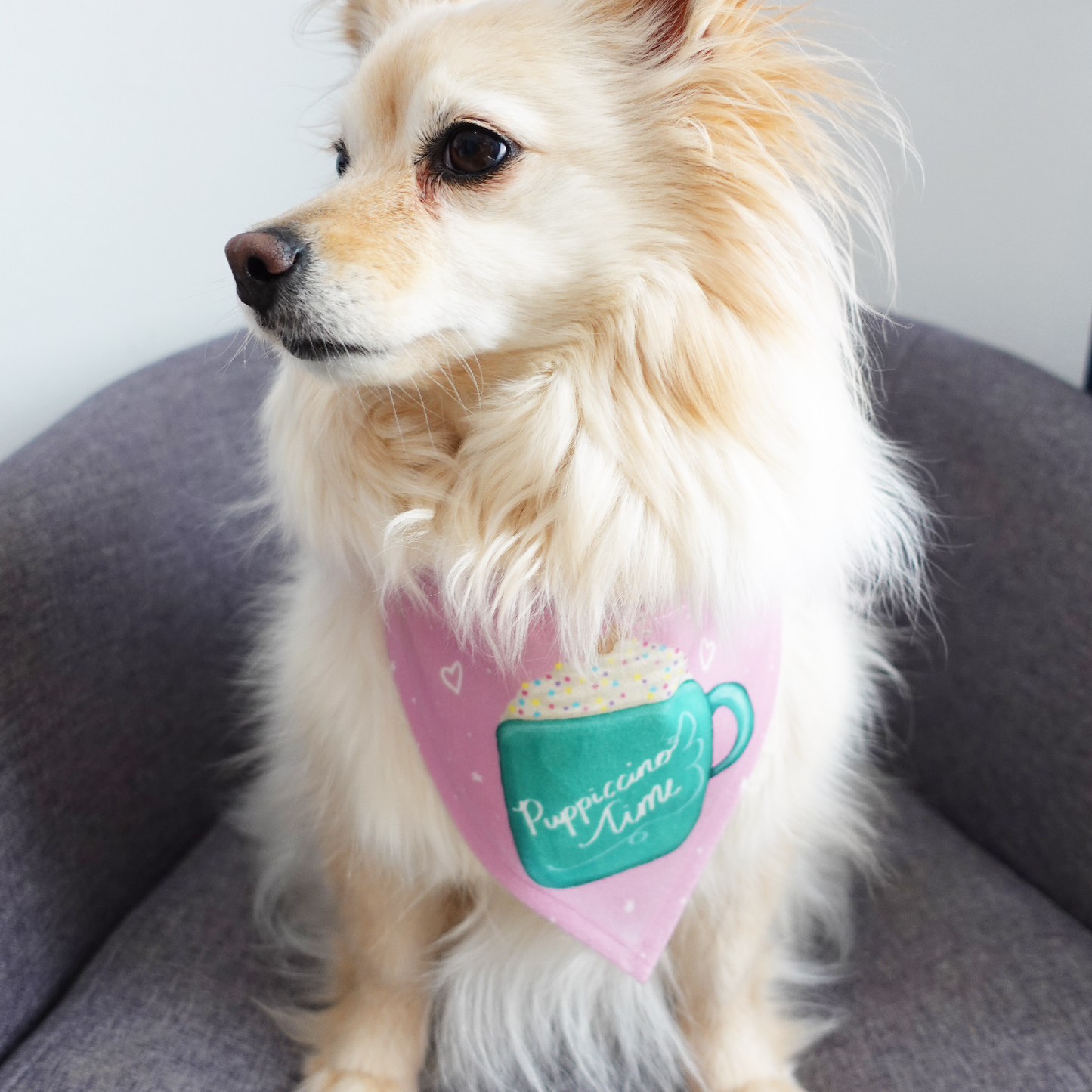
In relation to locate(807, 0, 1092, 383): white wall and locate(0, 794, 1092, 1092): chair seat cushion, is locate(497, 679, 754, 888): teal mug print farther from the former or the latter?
locate(807, 0, 1092, 383): white wall

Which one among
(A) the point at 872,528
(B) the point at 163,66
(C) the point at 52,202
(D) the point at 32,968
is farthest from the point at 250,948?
(B) the point at 163,66

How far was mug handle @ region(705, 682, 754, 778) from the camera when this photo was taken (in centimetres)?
103

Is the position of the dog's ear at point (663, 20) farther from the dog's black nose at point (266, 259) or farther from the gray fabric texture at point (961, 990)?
the gray fabric texture at point (961, 990)

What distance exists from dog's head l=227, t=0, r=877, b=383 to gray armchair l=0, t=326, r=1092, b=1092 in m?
0.64

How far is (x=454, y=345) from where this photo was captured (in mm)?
885

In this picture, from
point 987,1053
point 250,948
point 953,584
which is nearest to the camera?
point 987,1053

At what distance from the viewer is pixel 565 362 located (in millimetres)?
918

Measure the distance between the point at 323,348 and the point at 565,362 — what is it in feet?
0.73

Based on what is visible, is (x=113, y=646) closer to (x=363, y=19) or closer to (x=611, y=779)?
(x=611, y=779)

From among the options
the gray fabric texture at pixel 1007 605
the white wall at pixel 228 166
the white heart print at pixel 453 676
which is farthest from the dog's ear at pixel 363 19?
the gray fabric texture at pixel 1007 605

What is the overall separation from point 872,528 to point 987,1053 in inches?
26.3

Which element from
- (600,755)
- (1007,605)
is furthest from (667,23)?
(1007,605)

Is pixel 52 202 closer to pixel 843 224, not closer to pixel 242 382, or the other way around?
pixel 242 382

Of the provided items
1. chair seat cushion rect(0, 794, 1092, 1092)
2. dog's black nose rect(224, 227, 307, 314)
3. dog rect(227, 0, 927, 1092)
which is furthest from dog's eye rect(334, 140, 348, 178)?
chair seat cushion rect(0, 794, 1092, 1092)
